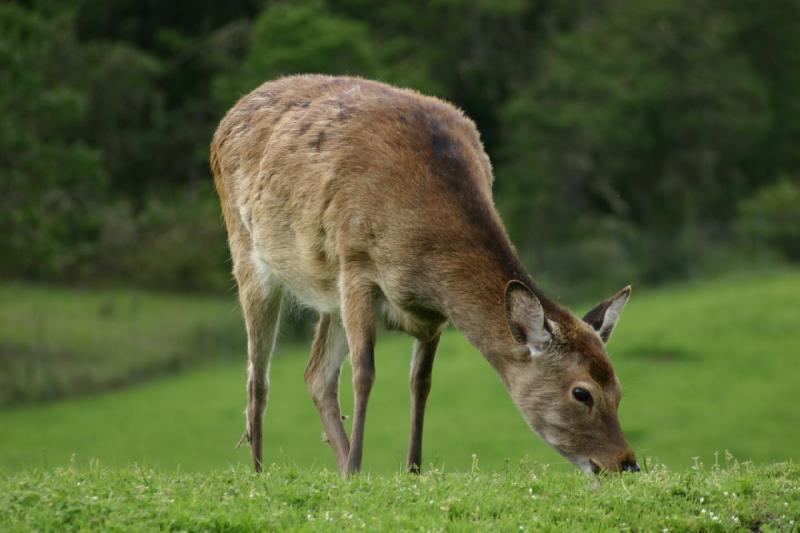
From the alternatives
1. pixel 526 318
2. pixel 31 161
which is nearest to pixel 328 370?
pixel 526 318

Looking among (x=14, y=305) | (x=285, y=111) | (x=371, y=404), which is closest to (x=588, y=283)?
(x=371, y=404)

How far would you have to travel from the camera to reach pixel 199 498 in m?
8.02

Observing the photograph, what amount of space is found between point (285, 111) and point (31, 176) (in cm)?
2590

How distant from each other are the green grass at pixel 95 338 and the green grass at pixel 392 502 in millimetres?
31081

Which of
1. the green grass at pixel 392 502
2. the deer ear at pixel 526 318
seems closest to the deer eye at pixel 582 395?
the deer ear at pixel 526 318

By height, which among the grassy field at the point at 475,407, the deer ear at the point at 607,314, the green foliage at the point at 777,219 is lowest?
the grassy field at the point at 475,407

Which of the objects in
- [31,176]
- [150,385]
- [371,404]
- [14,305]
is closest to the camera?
[31,176]

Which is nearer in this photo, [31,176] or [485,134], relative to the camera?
[31,176]

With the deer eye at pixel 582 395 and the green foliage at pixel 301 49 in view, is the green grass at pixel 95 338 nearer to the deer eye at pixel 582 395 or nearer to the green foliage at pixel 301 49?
the green foliage at pixel 301 49

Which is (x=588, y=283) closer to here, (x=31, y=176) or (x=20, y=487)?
(x=31, y=176)

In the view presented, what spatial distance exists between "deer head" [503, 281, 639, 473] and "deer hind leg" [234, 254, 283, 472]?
9.13 ft

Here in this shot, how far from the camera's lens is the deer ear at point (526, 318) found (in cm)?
856

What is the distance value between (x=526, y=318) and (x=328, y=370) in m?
2.64

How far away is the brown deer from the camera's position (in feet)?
28.6
